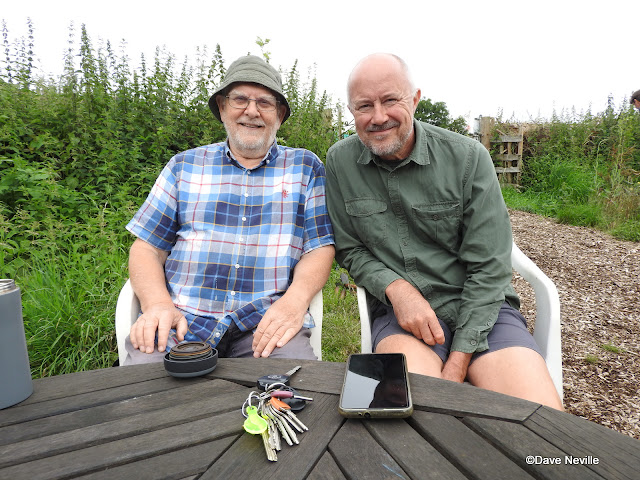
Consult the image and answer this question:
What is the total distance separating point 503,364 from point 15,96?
4.40 meters

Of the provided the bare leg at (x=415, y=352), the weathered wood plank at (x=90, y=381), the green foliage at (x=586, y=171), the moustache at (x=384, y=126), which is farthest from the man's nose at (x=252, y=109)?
the green foliage at (x=586, y=171)

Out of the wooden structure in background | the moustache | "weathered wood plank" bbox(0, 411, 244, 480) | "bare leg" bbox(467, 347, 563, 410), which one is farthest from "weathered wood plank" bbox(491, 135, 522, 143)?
"weathered wood plank" bbox(0, 411, 244, 480)

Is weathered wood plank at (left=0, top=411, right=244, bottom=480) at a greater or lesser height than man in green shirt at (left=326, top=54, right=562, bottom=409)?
lesser

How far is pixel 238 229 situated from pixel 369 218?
0.59 meters

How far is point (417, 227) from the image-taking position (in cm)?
206

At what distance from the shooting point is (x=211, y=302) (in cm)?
204

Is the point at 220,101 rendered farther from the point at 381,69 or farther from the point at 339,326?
the point at 339,326

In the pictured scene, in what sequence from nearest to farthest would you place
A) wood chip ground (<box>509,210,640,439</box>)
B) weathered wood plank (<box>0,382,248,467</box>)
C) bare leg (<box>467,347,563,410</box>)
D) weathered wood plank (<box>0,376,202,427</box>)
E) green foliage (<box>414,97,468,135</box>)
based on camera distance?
weathered wood plank (<box>0,382,248,467</box>), weathered wood plank (<box>0,376,202,427</box>), bare leg (<box>467,347,563,410</box>), wood chip ground (<box>509,210,640,439</box>), green foliage (<box>414,97,468,135</box>)

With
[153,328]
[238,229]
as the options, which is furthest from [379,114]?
[153,328]

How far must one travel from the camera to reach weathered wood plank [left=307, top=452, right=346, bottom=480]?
2.59 feet

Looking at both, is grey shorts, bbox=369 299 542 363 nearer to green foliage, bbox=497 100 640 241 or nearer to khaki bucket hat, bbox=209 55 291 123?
khaki bucket hat, bbox=209 55 291 123

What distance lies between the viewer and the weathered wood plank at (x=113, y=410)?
97 cm

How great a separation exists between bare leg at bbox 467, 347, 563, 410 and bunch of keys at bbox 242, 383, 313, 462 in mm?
888

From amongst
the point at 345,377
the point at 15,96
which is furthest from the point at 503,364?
the point at 15,96
